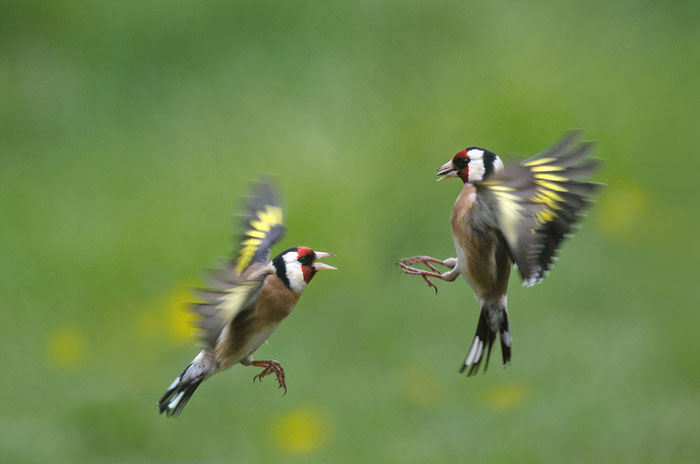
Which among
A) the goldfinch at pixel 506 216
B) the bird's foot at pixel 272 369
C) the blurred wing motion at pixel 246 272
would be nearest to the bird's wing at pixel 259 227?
the blurred wing motion at pixel 246 272

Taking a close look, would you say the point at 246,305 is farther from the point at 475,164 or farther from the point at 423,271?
the point at 475,164

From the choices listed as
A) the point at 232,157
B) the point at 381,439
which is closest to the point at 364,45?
the point at 232,157

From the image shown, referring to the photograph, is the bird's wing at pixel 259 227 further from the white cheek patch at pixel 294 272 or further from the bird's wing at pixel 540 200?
the bird's wing at pixel 540 200

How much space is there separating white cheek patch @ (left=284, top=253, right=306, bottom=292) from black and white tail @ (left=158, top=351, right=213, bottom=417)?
0.25 meters

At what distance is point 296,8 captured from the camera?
6.95 meters

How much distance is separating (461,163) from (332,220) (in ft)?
10.7

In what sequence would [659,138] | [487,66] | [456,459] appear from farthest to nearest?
1. [487,66]
2. [659,138]
3. [456,459]

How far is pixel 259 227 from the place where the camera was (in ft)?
8.24

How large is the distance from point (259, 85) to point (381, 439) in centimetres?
253

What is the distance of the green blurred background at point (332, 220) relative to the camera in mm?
5609

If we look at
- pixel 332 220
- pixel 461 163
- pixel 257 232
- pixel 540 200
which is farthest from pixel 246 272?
pixel 332 220

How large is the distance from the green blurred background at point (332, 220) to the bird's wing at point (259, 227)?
1971 millimetres

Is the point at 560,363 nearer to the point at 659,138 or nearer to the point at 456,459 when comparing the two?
the point at 456,459

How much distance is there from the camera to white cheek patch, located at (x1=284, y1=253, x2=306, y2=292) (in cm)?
194
